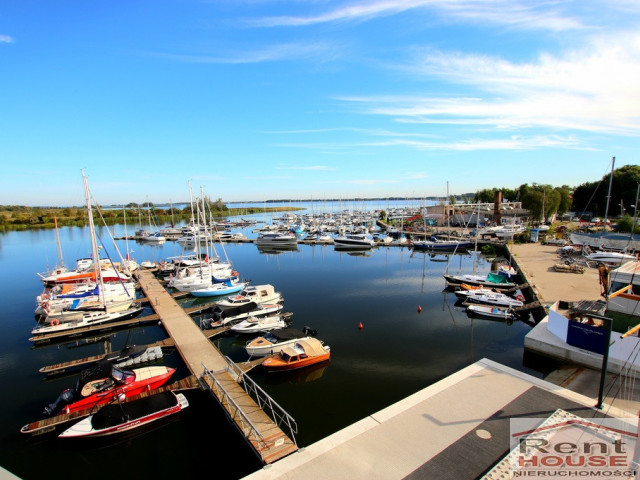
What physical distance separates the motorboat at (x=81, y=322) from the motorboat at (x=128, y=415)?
14862 millimetres

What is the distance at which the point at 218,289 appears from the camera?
3716cm

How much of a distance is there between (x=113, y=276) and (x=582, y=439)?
46124mm

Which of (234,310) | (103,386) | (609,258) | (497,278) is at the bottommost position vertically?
(103,386)

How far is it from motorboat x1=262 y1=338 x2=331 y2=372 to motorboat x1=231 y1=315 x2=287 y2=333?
462cm

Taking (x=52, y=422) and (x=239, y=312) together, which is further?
(x=239, y=312)

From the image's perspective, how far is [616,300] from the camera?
19.8m

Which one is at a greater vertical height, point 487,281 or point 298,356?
point 487,281

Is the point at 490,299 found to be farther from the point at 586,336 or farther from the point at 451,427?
the point at 451,427

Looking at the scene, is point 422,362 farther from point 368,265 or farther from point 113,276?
point 113,276

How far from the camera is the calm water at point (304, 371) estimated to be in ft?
44.7

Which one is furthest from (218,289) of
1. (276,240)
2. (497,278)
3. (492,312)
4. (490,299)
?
(276,240)

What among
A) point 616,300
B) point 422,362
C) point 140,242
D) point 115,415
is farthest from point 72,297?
point 140,242

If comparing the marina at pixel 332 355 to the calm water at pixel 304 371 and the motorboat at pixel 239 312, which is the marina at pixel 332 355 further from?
the motorboat at pixel 239 312

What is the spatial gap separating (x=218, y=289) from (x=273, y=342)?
17.5 metres
